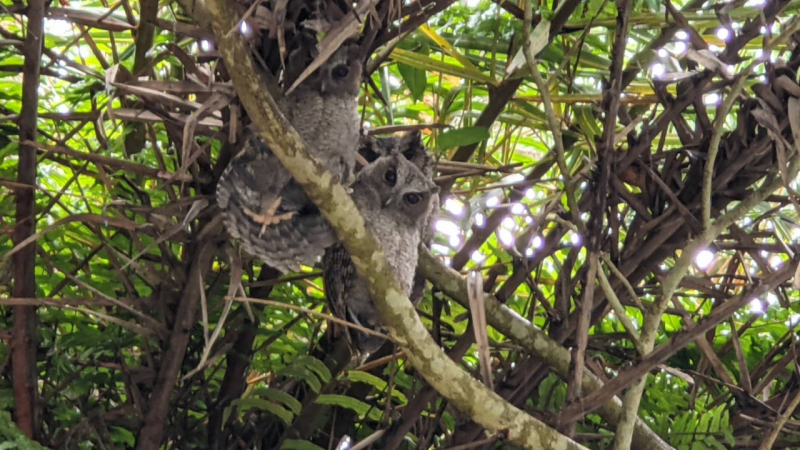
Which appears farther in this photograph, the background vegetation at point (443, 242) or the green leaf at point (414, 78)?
the green leaf at point (414, 78)

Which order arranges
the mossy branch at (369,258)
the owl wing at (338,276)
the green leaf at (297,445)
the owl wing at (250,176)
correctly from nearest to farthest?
the mossy branch at (369,258) < the owl wing at (250,176) < the owl wing at (338,276) < the green leaf at (297,445)

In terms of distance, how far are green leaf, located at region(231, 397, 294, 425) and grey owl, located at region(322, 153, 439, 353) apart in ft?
0.58

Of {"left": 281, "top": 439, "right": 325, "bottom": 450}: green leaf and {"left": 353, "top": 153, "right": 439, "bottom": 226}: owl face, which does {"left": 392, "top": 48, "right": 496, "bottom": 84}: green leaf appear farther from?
{"left": 281, "top": 439, "right": 325, "bottom": 450}: green leaf

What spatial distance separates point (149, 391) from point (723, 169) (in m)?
0.64

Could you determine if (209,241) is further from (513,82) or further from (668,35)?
(668,35)

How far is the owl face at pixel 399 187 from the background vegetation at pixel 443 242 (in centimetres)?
7

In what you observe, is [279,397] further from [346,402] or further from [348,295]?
[348,295]

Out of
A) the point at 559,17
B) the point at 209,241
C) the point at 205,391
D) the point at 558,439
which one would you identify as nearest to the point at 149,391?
the point at 205,391

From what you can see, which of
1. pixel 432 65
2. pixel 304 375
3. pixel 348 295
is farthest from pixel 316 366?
pixel 432 65

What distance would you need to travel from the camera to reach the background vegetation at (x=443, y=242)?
2.33 ft

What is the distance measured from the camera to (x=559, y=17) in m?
0.84

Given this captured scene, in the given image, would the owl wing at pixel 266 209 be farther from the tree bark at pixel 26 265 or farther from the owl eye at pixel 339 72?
the tree bark at pixel 26 265

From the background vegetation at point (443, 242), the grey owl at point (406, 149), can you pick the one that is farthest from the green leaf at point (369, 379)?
the grey owl at point (406, 149)

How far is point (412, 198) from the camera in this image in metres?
0.73
